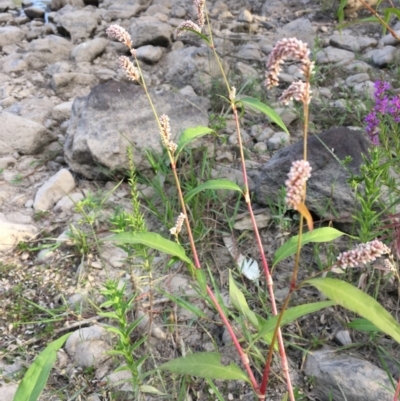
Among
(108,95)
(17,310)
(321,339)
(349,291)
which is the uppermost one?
(349,291)

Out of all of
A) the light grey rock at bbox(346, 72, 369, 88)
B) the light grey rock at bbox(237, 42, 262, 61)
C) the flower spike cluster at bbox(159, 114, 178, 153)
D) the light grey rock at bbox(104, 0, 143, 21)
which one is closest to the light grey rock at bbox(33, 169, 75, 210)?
the flower spike cluster at bbox(159, 114, 178, 153)

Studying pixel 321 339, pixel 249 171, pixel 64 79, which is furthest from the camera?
pixel 64 79

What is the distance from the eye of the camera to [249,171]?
306 centimetres

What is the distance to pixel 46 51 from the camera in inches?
185

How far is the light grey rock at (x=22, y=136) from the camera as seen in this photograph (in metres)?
3.41

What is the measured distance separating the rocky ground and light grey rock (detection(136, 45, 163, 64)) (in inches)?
0.5

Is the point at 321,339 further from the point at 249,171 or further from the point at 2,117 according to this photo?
the point at 2,117

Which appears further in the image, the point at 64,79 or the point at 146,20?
the point at 146,20

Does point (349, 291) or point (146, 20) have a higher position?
point (349, 291)

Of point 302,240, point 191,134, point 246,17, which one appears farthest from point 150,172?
point 246,17

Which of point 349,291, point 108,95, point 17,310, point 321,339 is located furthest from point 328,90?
point 349,291

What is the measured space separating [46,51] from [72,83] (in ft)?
2.33

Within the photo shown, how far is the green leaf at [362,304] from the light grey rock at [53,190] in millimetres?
2175

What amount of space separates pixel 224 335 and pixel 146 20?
12.3 feet
